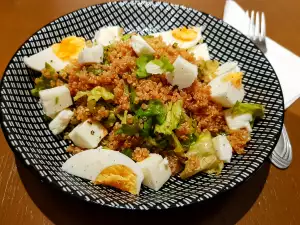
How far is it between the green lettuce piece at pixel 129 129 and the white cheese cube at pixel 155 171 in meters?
0.12

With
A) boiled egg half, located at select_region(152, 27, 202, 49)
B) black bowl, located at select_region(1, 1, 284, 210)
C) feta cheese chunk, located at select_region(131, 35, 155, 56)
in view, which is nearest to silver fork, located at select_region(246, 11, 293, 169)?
black bowl, located at select_region(1, 1, 284, 210)

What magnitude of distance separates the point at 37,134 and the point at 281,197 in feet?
3.59

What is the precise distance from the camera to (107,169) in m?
1.54

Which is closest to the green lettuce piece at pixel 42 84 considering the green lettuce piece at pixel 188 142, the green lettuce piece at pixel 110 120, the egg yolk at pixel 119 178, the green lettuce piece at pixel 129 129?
the green lettuce piece at pixel 110 120

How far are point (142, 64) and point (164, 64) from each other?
10 cm

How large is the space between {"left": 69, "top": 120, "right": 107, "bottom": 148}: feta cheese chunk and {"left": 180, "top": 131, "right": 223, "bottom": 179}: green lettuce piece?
0.39 meters

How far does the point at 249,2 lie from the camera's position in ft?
8.85

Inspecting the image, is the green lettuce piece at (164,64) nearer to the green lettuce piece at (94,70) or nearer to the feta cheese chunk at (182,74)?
the feta cheese chunk at (182,74)

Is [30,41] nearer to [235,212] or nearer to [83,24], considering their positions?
[83,24]

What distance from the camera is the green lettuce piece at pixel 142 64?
171 centimetres

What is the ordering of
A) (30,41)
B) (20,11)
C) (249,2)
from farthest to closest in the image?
(249,2), (20,11), (30,41)

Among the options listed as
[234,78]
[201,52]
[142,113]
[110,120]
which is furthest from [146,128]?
[201,52]

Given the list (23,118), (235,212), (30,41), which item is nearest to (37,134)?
(23,118)

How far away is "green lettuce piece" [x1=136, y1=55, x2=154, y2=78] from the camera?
5.59ft
